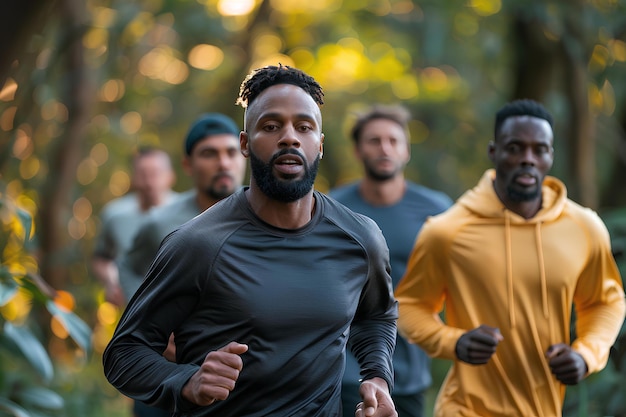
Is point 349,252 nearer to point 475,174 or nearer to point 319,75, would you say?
point 475,174

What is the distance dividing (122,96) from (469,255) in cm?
1112

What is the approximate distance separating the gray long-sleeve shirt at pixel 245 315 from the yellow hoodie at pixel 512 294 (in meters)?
1.67

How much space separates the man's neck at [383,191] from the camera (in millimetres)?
7957

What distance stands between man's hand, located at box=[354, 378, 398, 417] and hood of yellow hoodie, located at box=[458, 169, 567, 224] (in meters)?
1.96

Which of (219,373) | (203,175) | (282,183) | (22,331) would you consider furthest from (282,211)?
(22,331)

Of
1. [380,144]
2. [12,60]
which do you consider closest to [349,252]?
[12,60]

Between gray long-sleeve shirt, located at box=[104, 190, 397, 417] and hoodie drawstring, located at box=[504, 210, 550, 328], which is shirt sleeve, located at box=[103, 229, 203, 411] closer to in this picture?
gray long-sleeve shirt, located at box=[104, 190, 397, 417]

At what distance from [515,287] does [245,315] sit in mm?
2059

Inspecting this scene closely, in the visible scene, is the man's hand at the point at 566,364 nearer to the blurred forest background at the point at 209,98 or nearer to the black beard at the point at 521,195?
the black beard at the point at 521,195

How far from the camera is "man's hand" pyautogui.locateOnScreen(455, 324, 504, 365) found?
555 cm

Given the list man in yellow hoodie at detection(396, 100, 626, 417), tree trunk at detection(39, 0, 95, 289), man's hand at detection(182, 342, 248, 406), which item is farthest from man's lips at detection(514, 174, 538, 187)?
tree trunk at detection(39, 0, 95, 289)

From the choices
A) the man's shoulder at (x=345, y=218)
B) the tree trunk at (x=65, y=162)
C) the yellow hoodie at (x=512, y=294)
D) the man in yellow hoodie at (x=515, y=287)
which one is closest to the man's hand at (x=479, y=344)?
the man in yellow hoodie at (x=515, y=287)

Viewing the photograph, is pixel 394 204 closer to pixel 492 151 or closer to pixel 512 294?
pixel 492 151

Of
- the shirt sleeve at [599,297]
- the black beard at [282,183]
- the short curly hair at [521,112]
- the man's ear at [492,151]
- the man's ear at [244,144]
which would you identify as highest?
the short curly hair at [521,112]
